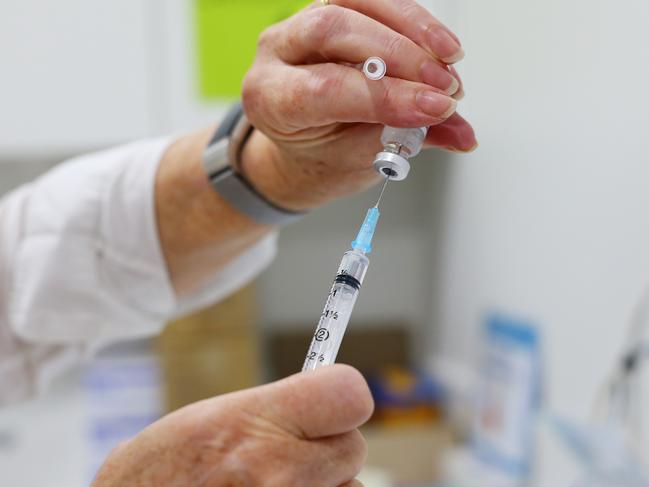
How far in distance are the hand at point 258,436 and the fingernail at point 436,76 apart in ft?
0.69

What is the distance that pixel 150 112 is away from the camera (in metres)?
1.26

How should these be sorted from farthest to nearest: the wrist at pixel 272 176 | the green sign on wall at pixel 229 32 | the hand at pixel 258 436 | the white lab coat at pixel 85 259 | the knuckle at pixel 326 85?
the green sign on wall at pixel 229 32
the white lab coat at pixel 85 259
the wrist at pixel 272 176
the knuckle at pixel 326 85
the hand at pixel 258 436

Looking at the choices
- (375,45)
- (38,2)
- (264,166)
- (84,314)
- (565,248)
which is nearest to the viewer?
(375,45)

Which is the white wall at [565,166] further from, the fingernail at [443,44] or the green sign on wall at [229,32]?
the green sign on wall at [229,32]

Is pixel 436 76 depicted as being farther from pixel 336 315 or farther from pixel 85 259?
pixel 85 259

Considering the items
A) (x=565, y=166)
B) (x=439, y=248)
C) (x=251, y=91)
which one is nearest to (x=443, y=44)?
(x=251, y=91)

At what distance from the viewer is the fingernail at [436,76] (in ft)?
1.47

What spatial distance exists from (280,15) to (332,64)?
2.59 ft

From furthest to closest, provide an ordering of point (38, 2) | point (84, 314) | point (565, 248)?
point (38, 2)
point (565, 248)
point (84, 314)

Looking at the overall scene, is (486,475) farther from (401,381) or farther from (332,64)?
(332,64)

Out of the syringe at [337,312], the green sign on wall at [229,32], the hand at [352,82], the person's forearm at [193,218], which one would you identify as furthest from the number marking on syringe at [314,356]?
the green sign on wall at [229,32]

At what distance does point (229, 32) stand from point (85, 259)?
0.63 metres

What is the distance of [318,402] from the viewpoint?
1.16ft

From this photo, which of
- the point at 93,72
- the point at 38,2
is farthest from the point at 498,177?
the point at 38,2
